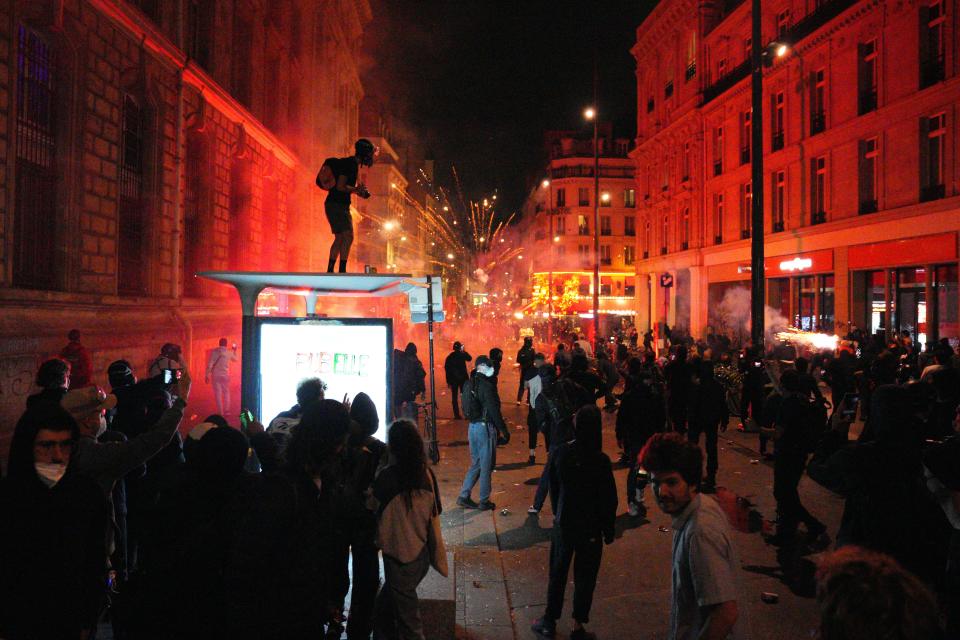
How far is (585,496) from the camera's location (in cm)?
470

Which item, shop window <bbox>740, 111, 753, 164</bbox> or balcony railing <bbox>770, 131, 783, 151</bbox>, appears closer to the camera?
balcony railing <bbox>770, 131, 783, 151</bbox>

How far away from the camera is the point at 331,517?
316 centimetres

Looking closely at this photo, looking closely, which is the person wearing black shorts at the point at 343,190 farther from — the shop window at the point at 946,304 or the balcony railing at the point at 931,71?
the balcony railing at the point at 931,71

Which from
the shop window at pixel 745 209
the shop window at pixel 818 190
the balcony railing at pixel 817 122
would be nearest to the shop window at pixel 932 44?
the balcony railing at pixel 817 122

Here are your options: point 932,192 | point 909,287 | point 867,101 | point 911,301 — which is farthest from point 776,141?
point 911,301

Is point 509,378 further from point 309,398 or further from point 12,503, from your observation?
point 12,503

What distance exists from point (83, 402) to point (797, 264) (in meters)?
25.2

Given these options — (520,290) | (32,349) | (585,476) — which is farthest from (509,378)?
(520,290)

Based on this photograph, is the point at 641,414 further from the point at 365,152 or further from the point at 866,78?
the point at 866,78

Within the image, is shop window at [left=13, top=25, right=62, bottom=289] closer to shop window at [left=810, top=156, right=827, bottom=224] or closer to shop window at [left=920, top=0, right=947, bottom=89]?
shop window at [left=920, top=0, right=947, bottom=89]

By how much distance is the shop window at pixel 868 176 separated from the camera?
20.9 metres

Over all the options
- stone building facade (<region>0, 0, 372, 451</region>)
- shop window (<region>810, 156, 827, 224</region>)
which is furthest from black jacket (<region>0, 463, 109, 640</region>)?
shop window (<region>810, 156, 827, 224</region>)

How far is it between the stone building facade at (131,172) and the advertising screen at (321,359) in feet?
18.7

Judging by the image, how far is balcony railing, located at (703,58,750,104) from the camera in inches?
1098
